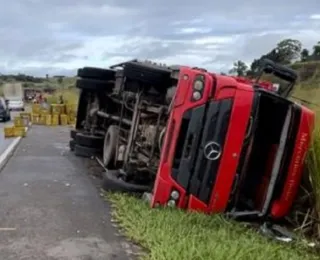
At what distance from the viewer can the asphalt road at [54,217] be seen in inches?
207

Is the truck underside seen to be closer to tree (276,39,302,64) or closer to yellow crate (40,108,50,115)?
tree (276,39,302,64)

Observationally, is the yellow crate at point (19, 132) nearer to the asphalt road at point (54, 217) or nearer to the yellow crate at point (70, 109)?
the asphalt road at point (54, 217)

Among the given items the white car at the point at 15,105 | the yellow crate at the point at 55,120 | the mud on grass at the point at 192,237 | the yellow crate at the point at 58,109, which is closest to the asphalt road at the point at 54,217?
the mud on grass at the point at 192,237

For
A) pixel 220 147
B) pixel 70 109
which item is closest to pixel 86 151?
pixel 220 147

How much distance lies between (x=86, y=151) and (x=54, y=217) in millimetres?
5444

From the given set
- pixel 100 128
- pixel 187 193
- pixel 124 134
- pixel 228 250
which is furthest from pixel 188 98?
pixel 100 128

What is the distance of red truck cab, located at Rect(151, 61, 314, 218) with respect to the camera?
6.66m

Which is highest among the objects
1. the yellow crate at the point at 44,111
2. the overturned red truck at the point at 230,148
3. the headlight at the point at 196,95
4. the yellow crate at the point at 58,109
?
the headlight at the point at 196,95

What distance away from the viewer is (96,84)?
11680mm

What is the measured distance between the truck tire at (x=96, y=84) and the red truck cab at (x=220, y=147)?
4.66 m

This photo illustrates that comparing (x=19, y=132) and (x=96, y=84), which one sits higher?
(x=96, y=84)

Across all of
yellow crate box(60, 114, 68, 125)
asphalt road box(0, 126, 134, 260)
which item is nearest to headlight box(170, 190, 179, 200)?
asphalt road box(0, 126, 134, 260)

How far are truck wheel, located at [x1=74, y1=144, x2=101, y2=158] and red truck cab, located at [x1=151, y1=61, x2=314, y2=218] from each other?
5.15 metres

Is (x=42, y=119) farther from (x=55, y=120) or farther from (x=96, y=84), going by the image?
(x=96, y=84)
